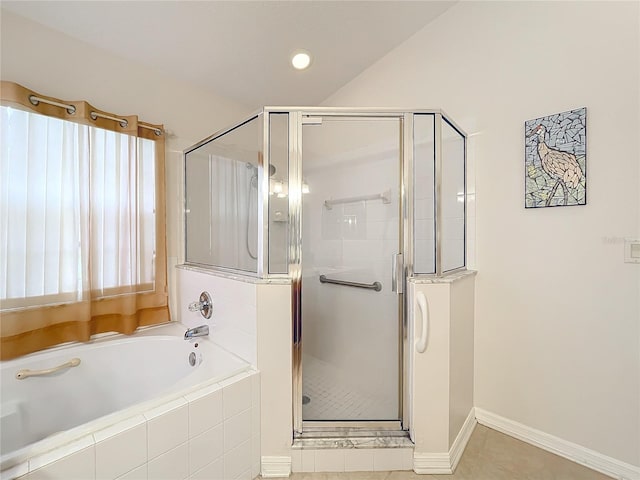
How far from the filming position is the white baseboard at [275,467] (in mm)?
1383

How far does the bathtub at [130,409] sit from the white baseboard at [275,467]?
1.8 inches

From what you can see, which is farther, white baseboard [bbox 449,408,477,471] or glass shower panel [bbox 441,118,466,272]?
glass shower panel [bbox 441,118,466,272]

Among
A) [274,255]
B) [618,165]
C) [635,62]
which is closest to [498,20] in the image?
[635,62]

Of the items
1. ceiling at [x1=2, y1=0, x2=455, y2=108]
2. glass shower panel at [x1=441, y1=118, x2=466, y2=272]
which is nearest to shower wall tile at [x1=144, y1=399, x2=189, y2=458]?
glass shower panel at [x1=441, y1=118, x2=466, y2=272]

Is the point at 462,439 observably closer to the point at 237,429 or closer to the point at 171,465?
the point at 237,429

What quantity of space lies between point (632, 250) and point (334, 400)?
65.3 inches

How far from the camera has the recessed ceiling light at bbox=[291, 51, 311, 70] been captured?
2100 mm

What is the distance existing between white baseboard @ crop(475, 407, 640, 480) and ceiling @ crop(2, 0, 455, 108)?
2.62m

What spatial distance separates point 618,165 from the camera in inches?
52.4

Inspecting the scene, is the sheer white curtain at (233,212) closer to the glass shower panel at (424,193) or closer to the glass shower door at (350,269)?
the glass shower door at (350,269)

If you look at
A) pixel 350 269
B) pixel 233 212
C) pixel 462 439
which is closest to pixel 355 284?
pixel 350 269

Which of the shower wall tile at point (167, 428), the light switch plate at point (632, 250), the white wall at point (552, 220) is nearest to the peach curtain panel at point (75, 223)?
the shower wall tile at point (167, 428)

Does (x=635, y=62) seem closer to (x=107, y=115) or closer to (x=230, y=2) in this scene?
(x=230, y=2)

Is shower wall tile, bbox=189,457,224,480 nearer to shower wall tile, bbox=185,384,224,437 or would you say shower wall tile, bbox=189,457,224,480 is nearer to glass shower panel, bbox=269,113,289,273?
shower wall tile, bbox=185,384,224,437
